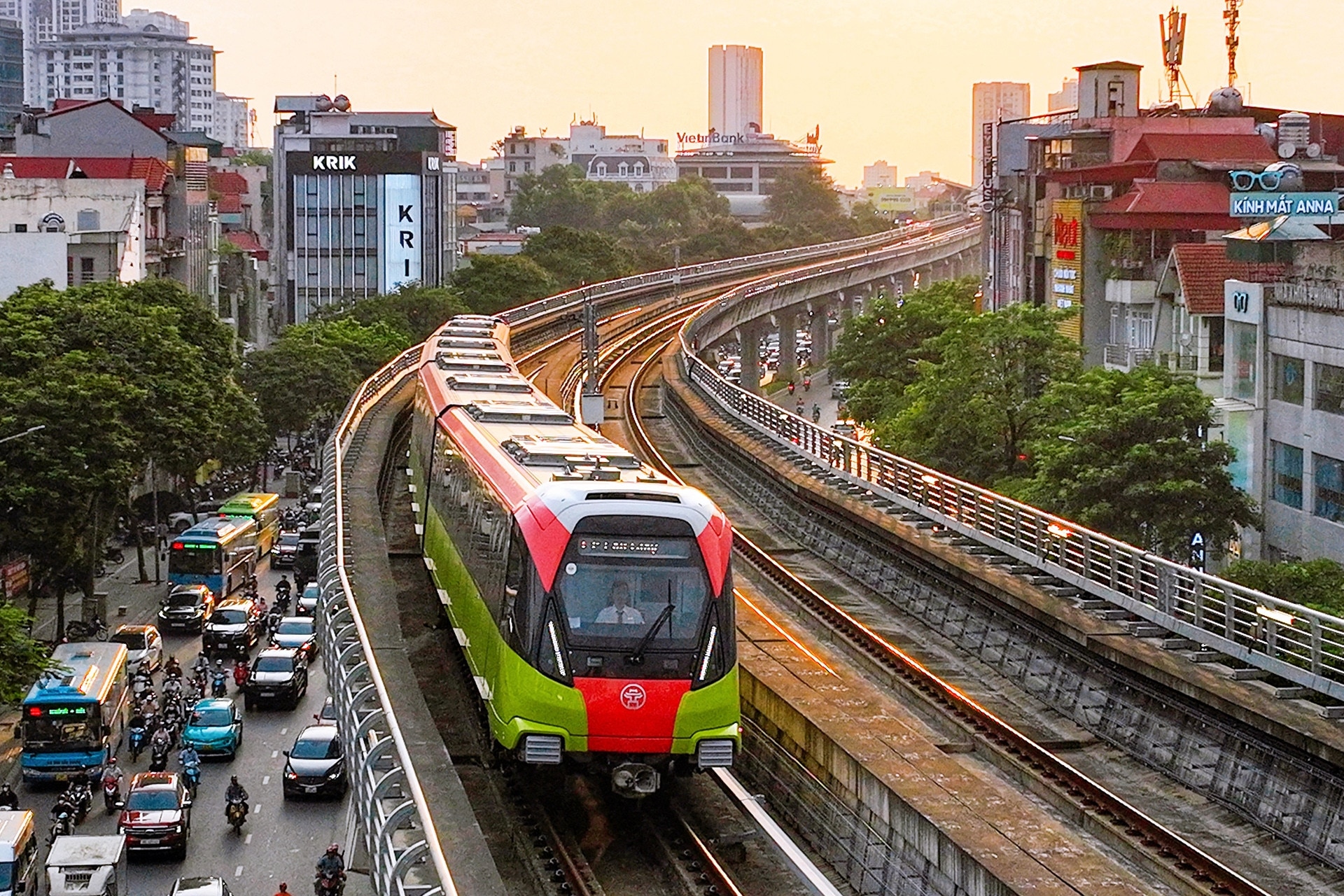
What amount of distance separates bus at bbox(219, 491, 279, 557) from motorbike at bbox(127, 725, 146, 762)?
1991 centimetres

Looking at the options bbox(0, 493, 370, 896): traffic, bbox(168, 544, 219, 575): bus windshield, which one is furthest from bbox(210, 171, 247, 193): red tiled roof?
bbox(0, 493, 370, 896): traffic

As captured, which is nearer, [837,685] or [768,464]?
[837,685]

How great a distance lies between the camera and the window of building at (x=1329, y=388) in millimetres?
39406

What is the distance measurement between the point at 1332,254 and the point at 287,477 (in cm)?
4663

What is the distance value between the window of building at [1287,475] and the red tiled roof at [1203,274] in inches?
348

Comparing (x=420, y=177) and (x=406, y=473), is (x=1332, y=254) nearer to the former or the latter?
(x=406, y=473)

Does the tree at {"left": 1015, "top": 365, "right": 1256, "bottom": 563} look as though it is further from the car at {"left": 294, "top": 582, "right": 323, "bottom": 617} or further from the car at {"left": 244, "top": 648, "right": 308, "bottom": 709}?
the car at {"left": 294, "top": 582, "right": 323, "bottom": 617}

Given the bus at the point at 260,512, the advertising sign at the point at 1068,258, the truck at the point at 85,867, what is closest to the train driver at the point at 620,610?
the truck at the point at 85,867

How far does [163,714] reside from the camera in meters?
40.7

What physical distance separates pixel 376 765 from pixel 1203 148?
55815 millimetres

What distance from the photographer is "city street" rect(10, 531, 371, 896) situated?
31.8m

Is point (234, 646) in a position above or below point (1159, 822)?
below

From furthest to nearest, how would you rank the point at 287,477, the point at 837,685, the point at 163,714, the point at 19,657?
the point at 287,477
the point at 163,714
the point at 19,657
the point at 837,685

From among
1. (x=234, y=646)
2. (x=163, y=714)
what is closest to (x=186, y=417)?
(x=234, y=646)
